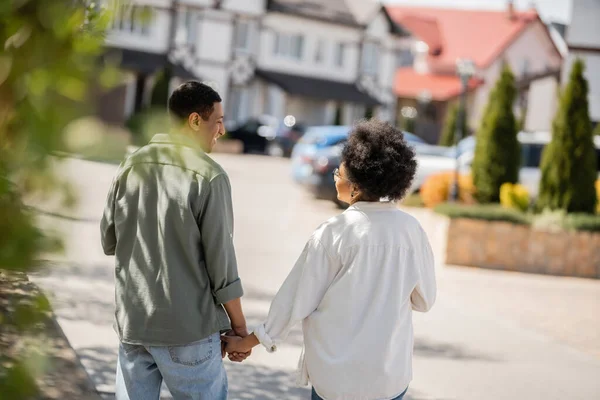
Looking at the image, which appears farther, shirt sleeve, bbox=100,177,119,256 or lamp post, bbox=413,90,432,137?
lamp post, bbox=413,90,432,137

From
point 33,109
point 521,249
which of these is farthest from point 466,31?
point 33,109

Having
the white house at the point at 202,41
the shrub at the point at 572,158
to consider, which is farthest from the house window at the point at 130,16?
the white house at the point at 202,41

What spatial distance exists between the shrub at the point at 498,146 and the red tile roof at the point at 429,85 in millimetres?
40914

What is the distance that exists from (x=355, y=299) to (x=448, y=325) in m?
6.12

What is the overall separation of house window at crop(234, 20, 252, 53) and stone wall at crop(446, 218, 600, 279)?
34.2 metres

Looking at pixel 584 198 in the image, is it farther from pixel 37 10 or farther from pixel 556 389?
pixel 37 10

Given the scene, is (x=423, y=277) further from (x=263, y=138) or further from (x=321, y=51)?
(x=321, y=51)

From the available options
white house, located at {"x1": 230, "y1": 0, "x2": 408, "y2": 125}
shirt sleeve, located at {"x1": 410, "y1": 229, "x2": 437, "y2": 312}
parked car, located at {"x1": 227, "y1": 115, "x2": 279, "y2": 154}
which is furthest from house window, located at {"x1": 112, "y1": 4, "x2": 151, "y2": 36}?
white house, located at {"x1": 230, "y1": 0, "x2": 408, "y2": 125}

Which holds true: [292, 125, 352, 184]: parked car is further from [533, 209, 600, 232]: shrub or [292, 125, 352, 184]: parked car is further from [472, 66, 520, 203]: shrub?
[533, 209, 600, 232]: shrub

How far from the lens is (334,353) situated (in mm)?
3562

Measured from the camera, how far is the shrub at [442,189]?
19281 millimetres

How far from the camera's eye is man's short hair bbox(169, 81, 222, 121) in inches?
143

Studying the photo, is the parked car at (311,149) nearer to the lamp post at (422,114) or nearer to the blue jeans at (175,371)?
the blue jeans at (175,371)

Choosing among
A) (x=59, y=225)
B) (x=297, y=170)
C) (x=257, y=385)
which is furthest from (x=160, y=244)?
(x=297, y=170)
